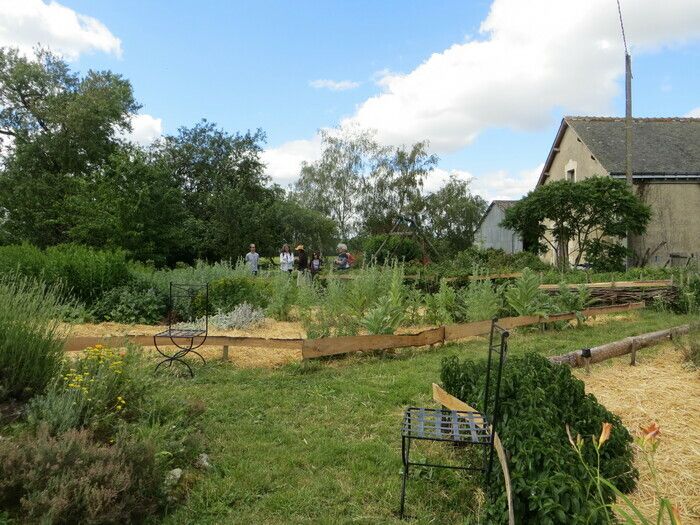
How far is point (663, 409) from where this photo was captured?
373cm

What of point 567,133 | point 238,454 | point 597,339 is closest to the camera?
point 238,454

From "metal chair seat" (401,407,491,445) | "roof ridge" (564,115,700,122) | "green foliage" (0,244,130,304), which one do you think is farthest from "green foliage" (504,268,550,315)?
"roof ridge" (564,115,700,122)

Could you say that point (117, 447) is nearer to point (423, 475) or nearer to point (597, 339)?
point (423, 475)

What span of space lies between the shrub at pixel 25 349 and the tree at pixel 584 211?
570 inches

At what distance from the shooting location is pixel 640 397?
4027mm

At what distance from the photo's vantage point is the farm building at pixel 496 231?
1008 inches

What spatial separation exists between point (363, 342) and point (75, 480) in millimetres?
3666

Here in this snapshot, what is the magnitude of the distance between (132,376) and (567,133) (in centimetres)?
2114

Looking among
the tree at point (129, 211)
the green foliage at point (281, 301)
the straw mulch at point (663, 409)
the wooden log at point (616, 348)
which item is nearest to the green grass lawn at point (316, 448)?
the straw mulch at point (663, 409)

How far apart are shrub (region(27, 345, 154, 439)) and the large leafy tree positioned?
20586 millimetres

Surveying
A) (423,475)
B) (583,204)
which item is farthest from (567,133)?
(423,475)

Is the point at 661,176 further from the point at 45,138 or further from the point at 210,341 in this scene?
the point at 45,138

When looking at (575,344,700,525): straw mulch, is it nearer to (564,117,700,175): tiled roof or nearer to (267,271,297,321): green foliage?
(267,271,297,321): green foliage

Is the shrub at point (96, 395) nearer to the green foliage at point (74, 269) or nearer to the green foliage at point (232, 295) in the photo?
the green foliage at point (232, 295)
